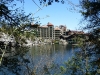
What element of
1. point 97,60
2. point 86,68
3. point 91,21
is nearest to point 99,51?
point 97,60

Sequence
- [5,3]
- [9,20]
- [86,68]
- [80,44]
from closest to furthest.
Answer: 1. [9,20]
2. [5,3]
3. [80,44]
4. [86,68]

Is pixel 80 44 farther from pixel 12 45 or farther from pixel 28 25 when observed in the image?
pixel 28 25

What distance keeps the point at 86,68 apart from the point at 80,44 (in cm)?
147

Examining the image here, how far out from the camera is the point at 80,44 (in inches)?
404

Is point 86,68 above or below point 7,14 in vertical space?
below

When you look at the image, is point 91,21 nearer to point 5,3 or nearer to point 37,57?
point 37,57

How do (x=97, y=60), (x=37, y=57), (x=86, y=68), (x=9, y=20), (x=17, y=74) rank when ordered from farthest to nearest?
1. (x=86, y=68)
2. (x=97, y=60)
3. (x=37, y=57)
4. (x=17, y=74)
5. (x=9, y=20)

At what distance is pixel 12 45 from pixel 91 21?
505cm

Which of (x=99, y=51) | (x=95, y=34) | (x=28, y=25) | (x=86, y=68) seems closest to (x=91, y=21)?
(x=95, y=34)

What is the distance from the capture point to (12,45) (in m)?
4.91

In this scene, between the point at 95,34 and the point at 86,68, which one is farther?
the point at 86,68

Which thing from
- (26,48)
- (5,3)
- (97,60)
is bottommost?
(97,60)

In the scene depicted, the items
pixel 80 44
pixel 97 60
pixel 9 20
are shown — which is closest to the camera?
pixel 9 20

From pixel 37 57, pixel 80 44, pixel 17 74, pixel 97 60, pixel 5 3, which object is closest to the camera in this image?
pixel 5 3
